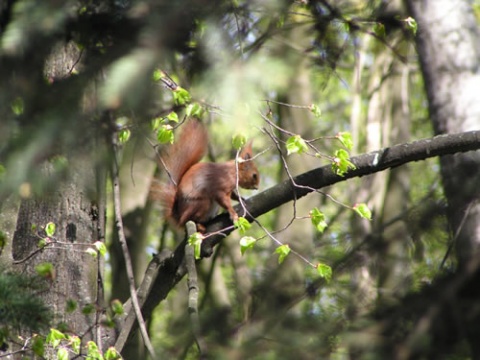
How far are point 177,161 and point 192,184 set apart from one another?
0.57ft

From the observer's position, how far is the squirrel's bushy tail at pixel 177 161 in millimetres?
4355

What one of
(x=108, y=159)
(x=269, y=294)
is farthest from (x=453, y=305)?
(x=108, y=159)

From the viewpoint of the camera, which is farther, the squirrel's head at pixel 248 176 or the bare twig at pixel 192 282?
the squirrel's head at pixel 248 176

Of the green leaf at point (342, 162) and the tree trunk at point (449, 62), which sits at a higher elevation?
the tree trunk at point (449, 62)

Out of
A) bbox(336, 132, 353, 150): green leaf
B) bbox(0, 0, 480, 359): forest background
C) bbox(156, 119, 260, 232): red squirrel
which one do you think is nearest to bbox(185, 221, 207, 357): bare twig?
bbox(0, 0, 480, 359): forest background

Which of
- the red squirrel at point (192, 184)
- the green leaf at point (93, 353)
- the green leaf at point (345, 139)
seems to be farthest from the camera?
the red squirrel at point (192, 184)

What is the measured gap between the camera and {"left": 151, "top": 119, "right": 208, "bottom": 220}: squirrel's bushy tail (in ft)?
14.3

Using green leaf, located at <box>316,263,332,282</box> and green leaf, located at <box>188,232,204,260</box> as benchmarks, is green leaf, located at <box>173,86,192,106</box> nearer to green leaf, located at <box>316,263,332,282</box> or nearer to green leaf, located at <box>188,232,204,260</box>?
green leaf, located at <box>188,232,204,260</box>

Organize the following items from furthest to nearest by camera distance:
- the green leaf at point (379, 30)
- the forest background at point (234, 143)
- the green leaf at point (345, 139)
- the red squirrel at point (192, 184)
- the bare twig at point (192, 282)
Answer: the red squirrel at point (192, 184) → the green leaf at point (345, 139) → the green leaf at point (379, 30) → the bare twig at point (192, 282) → the forest background at point (234, 143)

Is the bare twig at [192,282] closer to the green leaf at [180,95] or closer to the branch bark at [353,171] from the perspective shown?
the branch bark at [353,171]

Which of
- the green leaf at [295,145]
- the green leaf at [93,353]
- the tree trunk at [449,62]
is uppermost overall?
the tree trunk at [449,62]

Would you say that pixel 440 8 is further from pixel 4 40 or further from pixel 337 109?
pixel 337 109

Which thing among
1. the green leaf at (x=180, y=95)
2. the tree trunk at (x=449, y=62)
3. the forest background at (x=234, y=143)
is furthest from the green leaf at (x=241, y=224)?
the tree trunk at (x=449, y=62)

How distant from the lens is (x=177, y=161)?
442 centimetres
